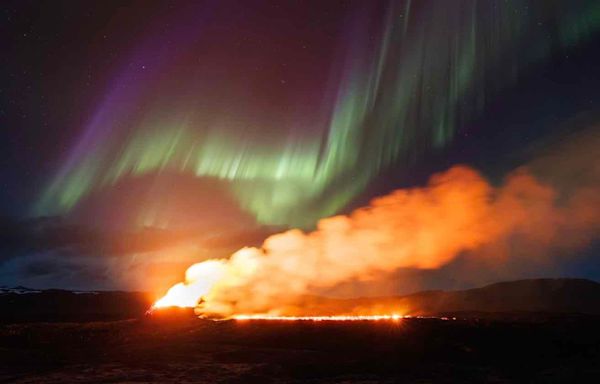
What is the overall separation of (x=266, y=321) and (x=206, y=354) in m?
18.5

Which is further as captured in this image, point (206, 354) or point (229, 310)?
point (229, 310)

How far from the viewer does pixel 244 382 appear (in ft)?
96.1

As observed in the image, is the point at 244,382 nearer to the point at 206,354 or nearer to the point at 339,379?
the point at 339,379

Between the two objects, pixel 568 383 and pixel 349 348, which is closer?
pixel 568 383

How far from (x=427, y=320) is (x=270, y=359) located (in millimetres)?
24969

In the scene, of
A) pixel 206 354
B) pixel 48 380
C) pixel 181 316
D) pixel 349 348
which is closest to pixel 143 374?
pixel 48 380

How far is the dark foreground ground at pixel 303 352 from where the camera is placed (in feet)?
104

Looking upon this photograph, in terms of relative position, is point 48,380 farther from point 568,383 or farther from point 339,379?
point 568,383

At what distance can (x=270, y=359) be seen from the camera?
3794 centimetres

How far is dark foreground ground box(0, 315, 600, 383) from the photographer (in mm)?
31609

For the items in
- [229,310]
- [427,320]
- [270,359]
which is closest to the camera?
[270,359]

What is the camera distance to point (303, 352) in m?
41.2

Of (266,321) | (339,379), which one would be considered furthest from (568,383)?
(266,321)

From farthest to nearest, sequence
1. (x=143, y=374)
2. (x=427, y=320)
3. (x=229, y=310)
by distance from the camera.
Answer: (x=229, y=310) < (x=427, y=320) < (x=143, y=374)
